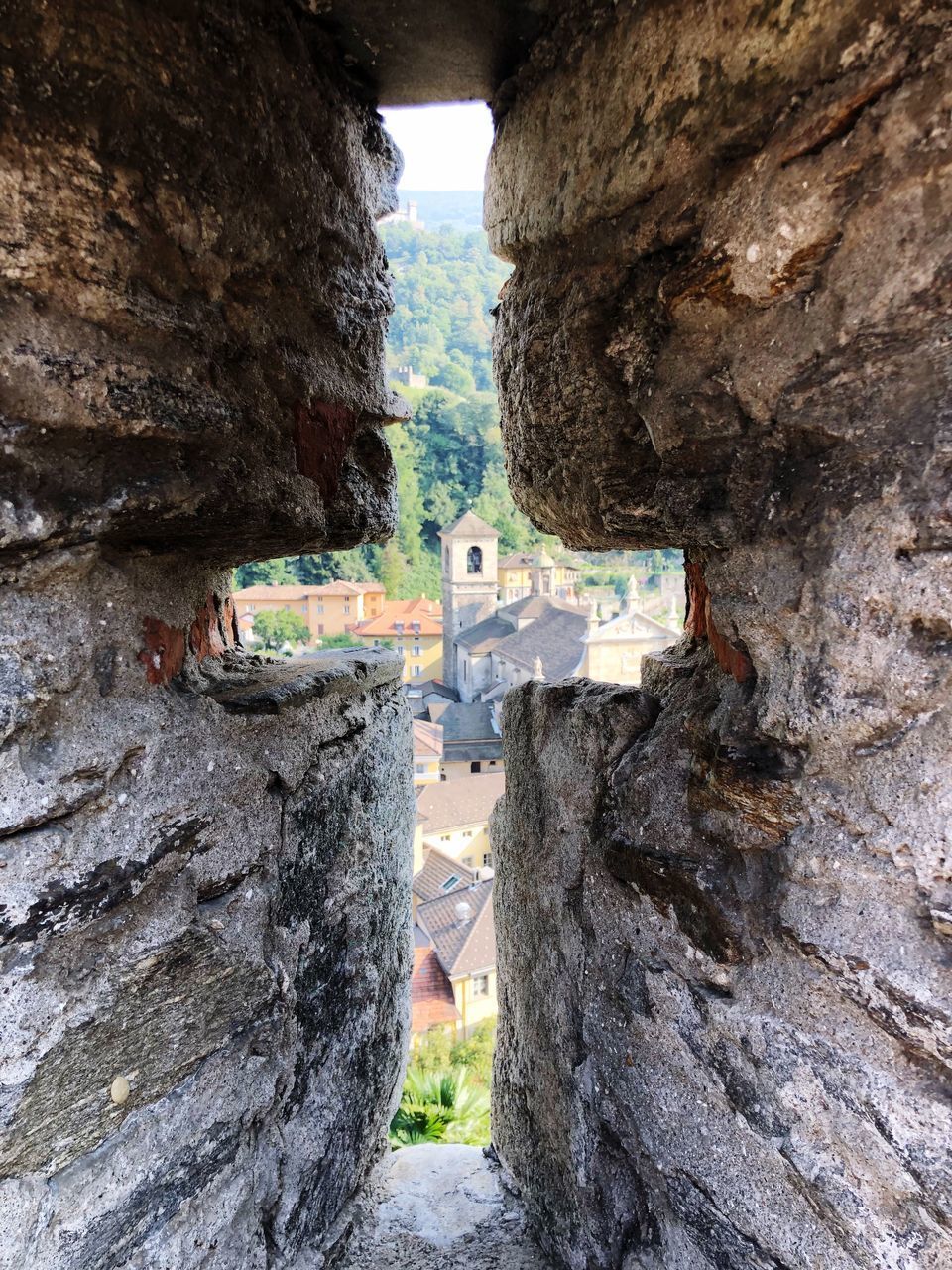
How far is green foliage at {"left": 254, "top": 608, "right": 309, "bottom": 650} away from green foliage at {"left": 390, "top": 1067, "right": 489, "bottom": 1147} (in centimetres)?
1546

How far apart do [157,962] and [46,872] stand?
217 mm

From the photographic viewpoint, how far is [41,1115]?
0.86 metres

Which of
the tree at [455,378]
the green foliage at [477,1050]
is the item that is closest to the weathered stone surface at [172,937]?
the green foliage at [477,1050]

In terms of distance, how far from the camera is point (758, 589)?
2.99 feet

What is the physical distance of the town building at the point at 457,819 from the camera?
10867 millimetres

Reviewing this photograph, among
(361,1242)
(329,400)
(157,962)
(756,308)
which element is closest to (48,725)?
(157,962)

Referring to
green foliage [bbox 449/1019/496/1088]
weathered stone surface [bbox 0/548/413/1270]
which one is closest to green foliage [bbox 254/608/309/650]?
green foliage [bbox 449/1019/496/1088]

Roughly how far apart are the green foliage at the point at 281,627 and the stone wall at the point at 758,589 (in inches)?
697

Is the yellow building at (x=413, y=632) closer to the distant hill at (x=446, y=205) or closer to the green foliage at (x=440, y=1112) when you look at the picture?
the green foliage at (x=440, y=1112)

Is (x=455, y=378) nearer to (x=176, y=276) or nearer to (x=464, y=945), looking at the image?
(x=464, y=945)

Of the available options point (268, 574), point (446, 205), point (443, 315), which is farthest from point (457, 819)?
point (446, 205)

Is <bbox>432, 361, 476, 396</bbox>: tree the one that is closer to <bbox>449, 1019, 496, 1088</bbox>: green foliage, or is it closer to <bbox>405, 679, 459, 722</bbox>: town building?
<bbox>405, 679, 459, 722</bbox>: town building

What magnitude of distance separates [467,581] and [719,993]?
22.2m

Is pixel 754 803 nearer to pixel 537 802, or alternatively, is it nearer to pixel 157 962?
pixel 537 802
